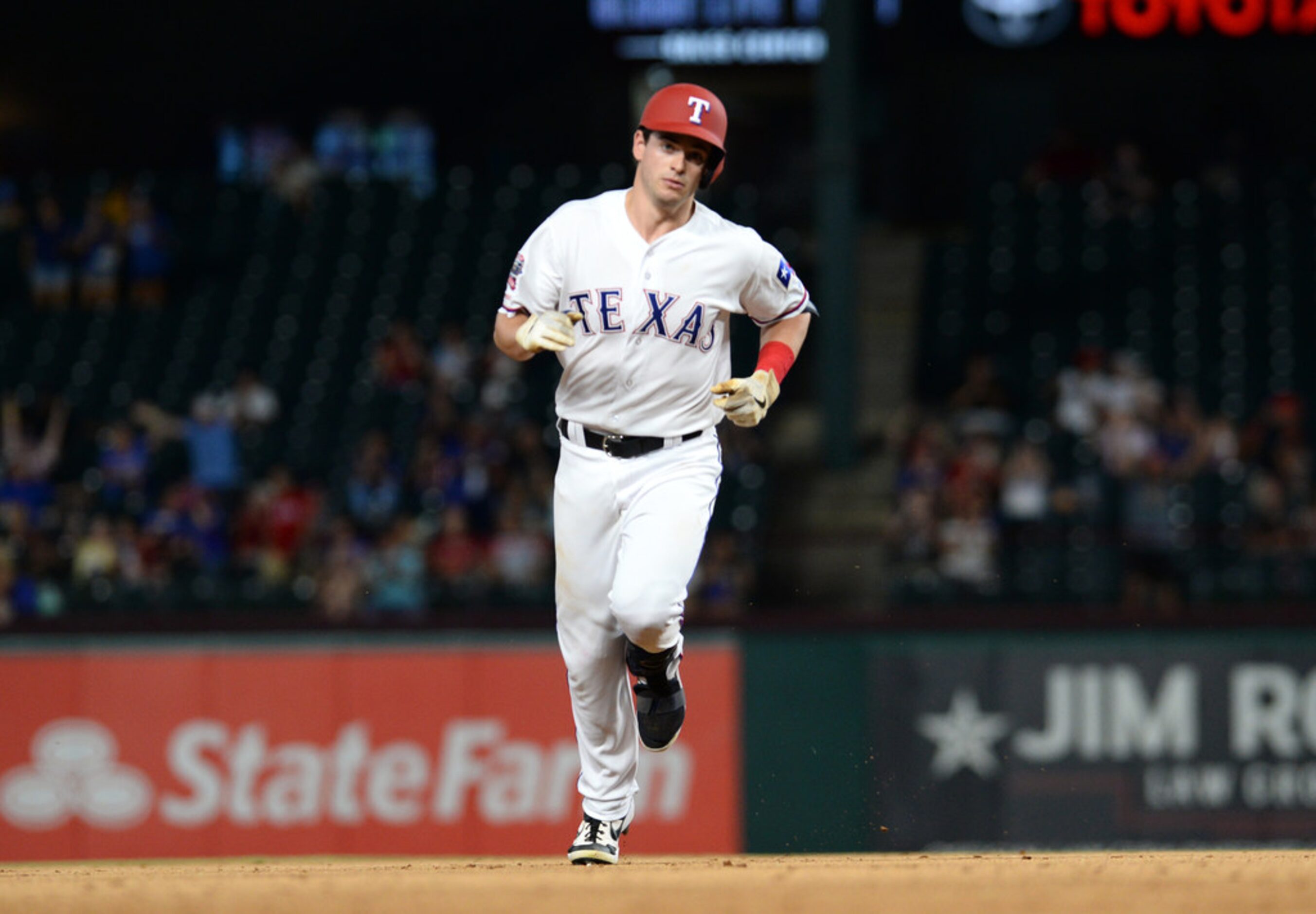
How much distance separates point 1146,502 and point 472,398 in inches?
187

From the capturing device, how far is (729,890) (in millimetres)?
4477

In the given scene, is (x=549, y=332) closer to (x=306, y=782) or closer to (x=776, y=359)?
(x=776, y=359)

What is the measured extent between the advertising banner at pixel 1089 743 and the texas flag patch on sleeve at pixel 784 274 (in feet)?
12.4

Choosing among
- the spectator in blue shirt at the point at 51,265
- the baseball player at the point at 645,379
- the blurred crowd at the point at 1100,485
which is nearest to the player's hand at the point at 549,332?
the baseball player at the point at 645,379

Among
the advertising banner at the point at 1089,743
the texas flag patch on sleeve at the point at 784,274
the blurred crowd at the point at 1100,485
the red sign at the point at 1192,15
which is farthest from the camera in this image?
the red sign at the point at 1192,15

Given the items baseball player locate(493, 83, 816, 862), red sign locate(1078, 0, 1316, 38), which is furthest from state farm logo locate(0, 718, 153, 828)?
red sign locate(1078, 0, 1316, 38)

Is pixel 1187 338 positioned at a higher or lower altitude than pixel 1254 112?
lower

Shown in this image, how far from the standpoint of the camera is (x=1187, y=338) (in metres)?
13.2

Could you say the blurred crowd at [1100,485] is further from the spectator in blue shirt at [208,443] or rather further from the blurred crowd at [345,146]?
the blurred crowd at [345,146]

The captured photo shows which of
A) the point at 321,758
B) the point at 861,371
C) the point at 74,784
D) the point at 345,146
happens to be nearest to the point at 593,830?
the point at 321,758

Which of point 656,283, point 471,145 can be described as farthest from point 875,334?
point 656,283

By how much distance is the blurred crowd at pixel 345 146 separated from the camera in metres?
18.6

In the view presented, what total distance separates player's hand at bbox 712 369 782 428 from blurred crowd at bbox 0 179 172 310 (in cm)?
1094

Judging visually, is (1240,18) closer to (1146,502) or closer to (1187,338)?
(1187,338)
